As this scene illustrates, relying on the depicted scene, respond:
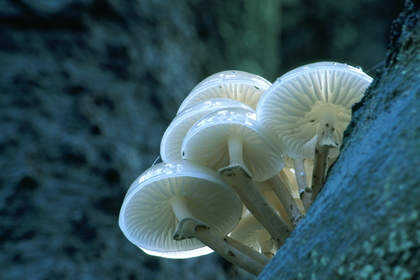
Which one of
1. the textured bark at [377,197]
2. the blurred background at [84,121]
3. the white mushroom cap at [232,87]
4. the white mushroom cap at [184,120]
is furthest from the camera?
the blurred background at [84,121]

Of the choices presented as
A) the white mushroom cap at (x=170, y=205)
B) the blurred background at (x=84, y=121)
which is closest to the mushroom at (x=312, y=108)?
the white mushroom cap at (x=170, y=205)

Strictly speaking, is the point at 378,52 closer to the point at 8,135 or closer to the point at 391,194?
the point at 8,135

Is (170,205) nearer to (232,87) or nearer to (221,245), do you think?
(221,245)

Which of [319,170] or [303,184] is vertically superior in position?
[319,170]

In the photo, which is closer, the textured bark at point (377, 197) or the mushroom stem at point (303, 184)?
the textured bark at point (377, 197)

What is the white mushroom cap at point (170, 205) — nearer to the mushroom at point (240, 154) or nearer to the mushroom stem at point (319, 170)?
the mushroom at point (240, 154)

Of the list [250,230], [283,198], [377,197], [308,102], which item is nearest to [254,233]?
[250,230]
